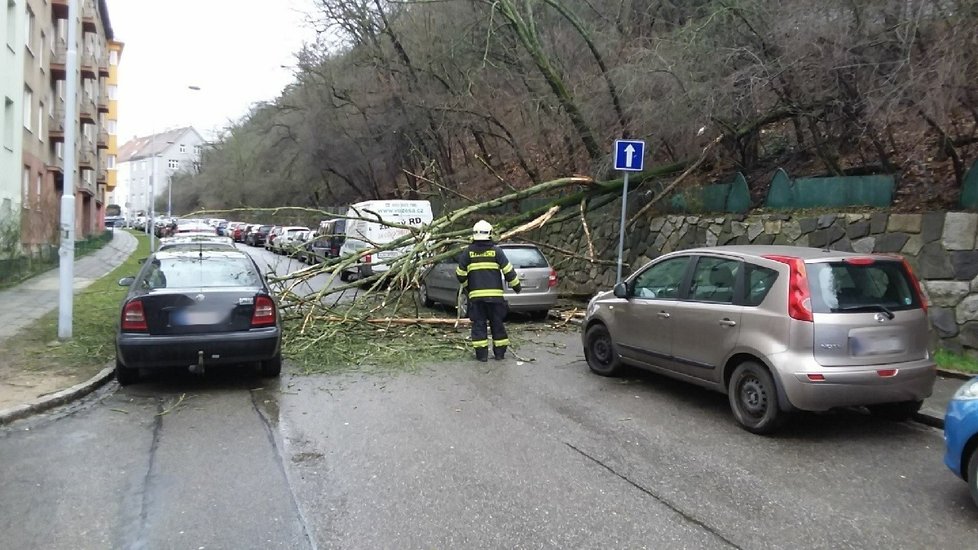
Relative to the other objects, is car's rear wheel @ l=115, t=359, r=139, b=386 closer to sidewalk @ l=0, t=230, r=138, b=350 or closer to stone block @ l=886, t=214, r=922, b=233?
sidewalk @ l=0, t=230, r=138, b=350

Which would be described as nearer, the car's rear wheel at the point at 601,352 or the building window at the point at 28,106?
the car's rear wheel at the point at 601,352

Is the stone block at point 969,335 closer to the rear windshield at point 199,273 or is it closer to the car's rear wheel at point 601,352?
the car's rear wheel at point 601,352

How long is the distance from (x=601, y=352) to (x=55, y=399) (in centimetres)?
559

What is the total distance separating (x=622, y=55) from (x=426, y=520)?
12.6 metres

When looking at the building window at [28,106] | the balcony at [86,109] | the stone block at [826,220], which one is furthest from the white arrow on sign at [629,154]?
the balcony at [86,109]

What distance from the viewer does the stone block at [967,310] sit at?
856 cm

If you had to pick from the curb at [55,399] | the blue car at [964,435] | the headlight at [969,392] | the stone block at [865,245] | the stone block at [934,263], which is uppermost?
the stone block at [865,245]

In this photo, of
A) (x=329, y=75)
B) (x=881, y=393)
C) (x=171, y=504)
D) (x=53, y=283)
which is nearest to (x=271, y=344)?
(x=171, y=504)

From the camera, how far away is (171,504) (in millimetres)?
4703

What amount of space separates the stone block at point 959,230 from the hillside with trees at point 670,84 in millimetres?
632

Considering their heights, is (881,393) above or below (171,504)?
above

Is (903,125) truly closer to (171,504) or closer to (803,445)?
(803,445)

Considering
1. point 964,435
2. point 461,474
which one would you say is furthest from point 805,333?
point 461,474

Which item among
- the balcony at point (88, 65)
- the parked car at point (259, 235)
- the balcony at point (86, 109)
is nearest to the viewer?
the balcony at point (88, 65)
